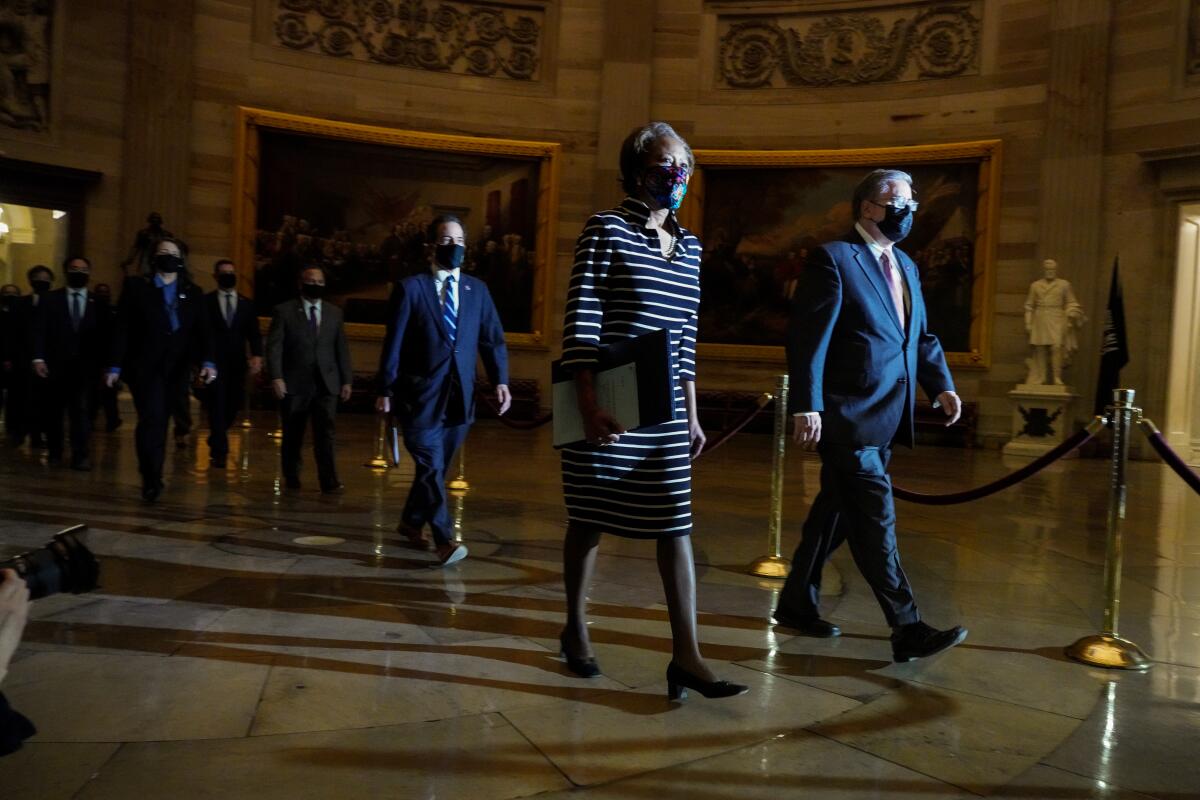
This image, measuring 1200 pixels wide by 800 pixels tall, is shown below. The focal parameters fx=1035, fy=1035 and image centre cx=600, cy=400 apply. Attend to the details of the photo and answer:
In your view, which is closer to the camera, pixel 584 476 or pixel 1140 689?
pixel 584 476

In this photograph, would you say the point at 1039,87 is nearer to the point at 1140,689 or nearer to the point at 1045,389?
the point at 1045,389

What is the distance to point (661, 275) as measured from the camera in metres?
3.43

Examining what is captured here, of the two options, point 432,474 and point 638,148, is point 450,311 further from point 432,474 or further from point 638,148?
point 638,148

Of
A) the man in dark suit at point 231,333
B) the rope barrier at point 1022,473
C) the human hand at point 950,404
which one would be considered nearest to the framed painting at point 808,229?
the man in dark suit at point 231,333

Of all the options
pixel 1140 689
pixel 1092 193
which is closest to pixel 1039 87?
pixel 1092 193

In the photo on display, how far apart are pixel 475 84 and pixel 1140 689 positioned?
1668cm

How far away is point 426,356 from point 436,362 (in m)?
0.06

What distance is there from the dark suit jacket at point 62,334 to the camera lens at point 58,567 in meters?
7.99

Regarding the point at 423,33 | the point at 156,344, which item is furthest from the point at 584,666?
the point at 423,33

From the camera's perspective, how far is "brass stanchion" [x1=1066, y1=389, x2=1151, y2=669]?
13.4ft

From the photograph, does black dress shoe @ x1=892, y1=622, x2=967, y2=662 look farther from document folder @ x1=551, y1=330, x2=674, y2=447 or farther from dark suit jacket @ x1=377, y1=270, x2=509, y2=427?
dark suit jacket @ x1=377, y1=270, x2=509, y2=427

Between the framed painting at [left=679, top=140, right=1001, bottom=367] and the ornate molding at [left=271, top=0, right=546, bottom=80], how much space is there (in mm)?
3893

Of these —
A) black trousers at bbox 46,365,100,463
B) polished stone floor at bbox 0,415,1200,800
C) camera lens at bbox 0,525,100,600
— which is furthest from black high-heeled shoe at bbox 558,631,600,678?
black trousers at bbox 46,365,100,463

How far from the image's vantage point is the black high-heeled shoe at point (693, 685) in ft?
10.9
